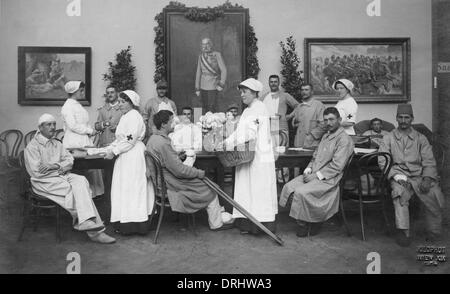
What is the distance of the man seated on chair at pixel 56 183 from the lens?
164 inches

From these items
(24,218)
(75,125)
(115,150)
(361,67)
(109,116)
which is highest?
(361,67)

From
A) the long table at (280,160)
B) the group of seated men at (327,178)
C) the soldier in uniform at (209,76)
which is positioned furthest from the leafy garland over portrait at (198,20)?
the group of seated men at (327,178)

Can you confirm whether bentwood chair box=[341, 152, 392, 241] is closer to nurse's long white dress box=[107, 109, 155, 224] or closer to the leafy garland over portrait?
nurse's long white dress box=[107, 109, 155, 224]

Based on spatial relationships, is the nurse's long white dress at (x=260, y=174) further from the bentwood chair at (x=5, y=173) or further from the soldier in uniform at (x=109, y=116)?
the soldier in uniform at (x=109, y=116)

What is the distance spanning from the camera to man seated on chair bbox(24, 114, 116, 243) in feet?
13.7

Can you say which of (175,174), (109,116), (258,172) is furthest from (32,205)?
(109,116)

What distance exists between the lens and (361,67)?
23.3 feet

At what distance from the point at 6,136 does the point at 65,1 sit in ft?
5.52

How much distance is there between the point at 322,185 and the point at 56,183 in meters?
2.72

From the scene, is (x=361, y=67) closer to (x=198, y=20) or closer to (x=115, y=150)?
(x=198, y=20)

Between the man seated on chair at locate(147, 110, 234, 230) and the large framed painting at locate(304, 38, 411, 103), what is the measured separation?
3825mm

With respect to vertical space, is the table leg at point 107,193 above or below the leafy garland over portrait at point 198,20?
below

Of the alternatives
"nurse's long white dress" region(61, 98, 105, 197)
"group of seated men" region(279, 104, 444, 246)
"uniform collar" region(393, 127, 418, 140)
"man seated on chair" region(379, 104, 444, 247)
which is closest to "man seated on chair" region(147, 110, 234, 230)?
"group of seated men" region(279, 104, 444, 246)

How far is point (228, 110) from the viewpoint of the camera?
7.29m
